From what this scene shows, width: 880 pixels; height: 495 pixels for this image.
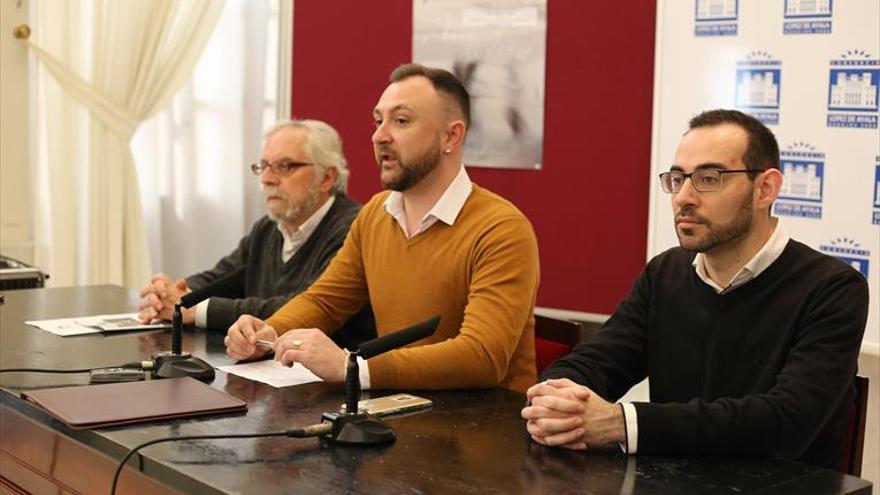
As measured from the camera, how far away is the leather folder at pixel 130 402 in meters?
2.17

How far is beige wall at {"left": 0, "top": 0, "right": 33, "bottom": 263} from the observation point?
16.4ft

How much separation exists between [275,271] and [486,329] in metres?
1.16

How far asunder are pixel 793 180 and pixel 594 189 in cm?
76

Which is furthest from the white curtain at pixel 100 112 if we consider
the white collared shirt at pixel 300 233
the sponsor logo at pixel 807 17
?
the sponsor logo at pixel 807 17

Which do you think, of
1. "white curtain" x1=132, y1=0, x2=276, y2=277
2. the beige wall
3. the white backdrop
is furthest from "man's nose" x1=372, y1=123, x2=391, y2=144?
the beige wall

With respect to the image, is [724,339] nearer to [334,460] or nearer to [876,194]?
[334,460]

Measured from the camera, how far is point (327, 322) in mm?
3033

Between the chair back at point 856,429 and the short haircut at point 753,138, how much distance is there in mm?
455

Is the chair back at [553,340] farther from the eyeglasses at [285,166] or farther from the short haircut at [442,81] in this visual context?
the eyeglasses at [285,166]

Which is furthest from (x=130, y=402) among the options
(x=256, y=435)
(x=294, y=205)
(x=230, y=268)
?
(x=230, y=268)

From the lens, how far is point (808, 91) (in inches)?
133

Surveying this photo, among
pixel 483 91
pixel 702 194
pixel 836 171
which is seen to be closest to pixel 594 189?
pixel 483 91

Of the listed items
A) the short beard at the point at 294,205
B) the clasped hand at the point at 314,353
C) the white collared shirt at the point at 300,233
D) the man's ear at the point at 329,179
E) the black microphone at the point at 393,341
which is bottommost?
the clasped hand at the point at 314,353

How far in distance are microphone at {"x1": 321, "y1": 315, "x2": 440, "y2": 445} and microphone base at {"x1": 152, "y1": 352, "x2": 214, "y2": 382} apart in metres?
0.47
